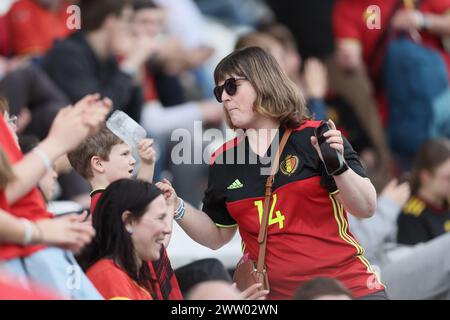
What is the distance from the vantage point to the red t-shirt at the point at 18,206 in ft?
13.8

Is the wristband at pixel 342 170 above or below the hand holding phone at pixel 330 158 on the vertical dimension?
below

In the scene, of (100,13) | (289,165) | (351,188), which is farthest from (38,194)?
(100,13)

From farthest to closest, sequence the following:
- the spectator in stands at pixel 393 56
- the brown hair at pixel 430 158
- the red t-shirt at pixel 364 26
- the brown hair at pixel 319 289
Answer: the red t-shirt at pixel 364 26 < the spectator in stands at pixel 393 56 < the brown hair at pixel 430 158 < the brown hair at pixel 319 289

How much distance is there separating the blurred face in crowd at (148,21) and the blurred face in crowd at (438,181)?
2.13 m

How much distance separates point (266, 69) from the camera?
502 centimetres

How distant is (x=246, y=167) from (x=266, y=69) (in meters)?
0.43

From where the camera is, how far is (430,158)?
7.89 m

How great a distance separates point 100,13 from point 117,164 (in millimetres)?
2880

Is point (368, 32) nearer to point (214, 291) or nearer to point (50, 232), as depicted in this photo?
point (214, 291)

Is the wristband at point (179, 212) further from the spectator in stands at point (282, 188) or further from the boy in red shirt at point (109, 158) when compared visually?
the boy in red shirt at point (109, 158)

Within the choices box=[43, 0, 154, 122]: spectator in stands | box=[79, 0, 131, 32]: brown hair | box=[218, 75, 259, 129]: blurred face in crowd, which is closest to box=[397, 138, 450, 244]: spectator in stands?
box=[43, 0, 154, 122]: spectator in stands

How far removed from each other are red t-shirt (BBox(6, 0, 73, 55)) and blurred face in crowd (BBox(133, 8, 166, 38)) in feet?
1.91

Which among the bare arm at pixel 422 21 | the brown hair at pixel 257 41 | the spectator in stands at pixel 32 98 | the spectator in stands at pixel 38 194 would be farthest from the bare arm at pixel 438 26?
the spectator in stands at pixel 38 194
